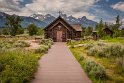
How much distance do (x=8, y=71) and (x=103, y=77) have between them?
15.6 ft

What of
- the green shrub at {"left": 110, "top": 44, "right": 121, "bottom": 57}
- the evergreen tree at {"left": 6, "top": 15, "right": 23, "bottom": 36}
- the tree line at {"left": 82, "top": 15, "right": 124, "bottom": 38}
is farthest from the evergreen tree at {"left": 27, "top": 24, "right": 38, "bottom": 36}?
the green shrub at {"left": 110, "top": 44, "right": 121, "bottom": 57}

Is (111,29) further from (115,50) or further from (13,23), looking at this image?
(115,50)

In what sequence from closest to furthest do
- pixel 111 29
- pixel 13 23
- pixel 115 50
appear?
pixel 115 50, pixel 111 29, pixel 13 23

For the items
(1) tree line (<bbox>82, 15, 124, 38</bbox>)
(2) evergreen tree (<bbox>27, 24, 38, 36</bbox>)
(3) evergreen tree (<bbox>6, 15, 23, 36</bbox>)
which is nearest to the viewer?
(1) tree line (<bbox>82, 15, 124, 38</bbox>)

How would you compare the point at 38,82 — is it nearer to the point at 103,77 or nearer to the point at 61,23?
the point at 103,77

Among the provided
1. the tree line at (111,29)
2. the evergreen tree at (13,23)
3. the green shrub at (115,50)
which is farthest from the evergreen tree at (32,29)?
the green shrub at (115,50)

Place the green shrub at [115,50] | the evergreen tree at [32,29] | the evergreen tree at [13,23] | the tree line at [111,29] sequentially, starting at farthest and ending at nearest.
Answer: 1. the evergreen tree at [32,29]
2. the evergreen tree at [13,23]
3. the tree line at [111,29]
4. the green shrub at [115,50]

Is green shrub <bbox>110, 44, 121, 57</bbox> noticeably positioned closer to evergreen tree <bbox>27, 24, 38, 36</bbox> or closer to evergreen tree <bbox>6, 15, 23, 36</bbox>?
evergreen tree <bbox>27, 24, 38, 36</bbox>

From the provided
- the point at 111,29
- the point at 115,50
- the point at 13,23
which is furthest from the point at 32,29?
the point at 115,50

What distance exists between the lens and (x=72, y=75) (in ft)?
39.9

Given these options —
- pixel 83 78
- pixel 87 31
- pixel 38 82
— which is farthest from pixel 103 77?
pixel 87 31

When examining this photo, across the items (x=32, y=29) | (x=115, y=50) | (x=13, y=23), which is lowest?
(x=115, y=50)

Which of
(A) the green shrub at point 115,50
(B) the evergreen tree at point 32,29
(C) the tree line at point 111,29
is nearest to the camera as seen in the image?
(A) the green shrub at point 115,50

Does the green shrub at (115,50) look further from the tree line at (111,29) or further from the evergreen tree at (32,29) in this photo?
the evergreen tree at (32,29)
